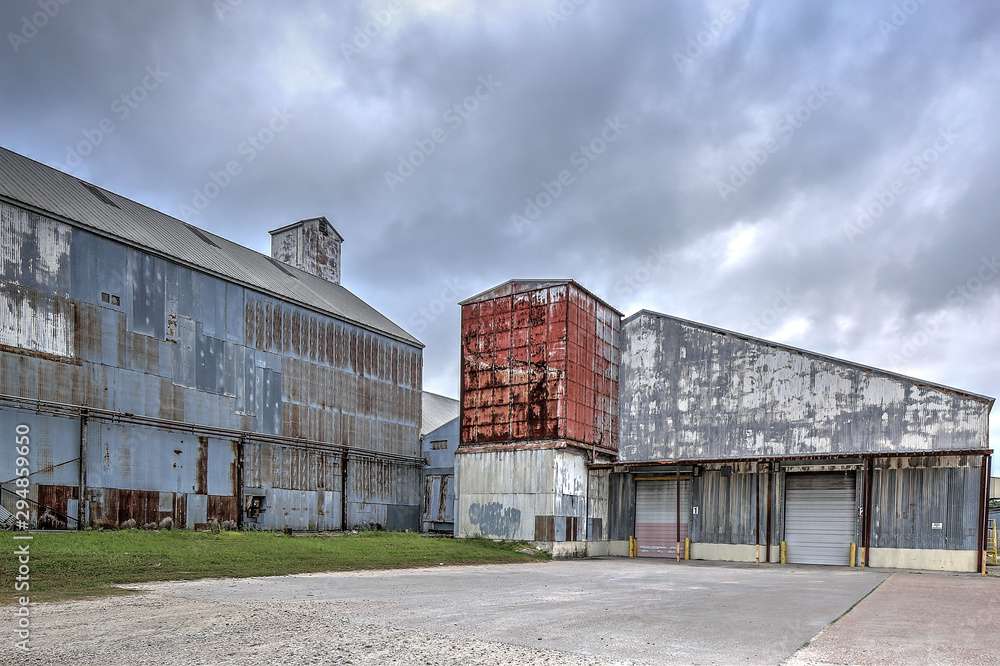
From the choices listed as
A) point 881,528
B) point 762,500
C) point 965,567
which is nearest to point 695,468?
point 762,500

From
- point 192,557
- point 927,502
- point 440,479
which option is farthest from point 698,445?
point 192,557

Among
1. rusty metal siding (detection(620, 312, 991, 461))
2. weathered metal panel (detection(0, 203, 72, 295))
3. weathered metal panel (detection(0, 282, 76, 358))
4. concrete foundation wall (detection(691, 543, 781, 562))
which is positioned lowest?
concrete foundation wall (detection(691, 543, 781, 562))

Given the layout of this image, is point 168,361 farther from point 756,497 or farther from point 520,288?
point 756,497

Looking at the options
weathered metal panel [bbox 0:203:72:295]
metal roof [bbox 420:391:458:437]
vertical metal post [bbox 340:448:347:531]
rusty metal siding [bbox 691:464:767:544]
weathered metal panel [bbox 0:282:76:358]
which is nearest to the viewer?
weathered metal panel [bbox 0:282:76:358]

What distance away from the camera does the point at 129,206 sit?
3338 centimetres

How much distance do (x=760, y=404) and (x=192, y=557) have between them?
2271 cm

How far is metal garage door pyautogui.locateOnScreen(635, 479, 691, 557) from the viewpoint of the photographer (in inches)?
1264

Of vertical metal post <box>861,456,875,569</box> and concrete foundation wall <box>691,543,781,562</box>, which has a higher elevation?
vertical metal post <box>861,456,875,569</box>

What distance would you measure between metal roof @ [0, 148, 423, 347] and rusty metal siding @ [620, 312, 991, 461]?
1635 centimetres

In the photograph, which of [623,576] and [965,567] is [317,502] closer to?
[623,576]

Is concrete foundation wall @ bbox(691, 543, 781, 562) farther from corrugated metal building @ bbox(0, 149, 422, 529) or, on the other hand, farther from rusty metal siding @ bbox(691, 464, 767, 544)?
corrugated metal building @ bbox(0, 149, 422, 529)

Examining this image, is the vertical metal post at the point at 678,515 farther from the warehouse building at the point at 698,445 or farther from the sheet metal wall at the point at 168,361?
the sheet metal wall at the point at 168,361

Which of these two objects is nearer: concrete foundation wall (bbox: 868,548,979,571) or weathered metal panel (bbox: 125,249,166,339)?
concrete foundation wall (bbox: 868,548,979,571)

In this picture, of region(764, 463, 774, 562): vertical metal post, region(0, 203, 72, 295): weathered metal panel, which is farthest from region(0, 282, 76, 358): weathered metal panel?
region(764, 463, 774, 562): vertical metal post
